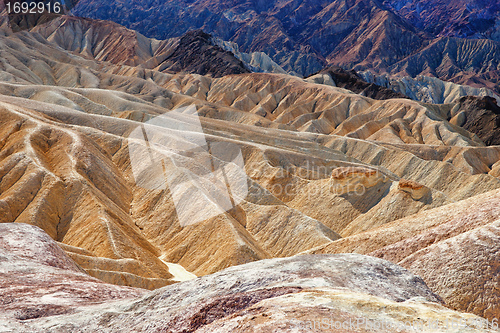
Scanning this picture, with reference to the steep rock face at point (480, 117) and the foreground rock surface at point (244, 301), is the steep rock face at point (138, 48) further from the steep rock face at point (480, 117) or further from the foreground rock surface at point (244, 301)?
the foreground rock surface at point (244, 301)

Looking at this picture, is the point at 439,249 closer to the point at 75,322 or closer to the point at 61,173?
the point at 75,322

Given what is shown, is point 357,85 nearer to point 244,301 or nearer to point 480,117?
point 480,117

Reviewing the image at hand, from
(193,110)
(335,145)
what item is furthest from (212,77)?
(335,145)

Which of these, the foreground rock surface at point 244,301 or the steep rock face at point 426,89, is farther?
the steep rock face at point 426,89

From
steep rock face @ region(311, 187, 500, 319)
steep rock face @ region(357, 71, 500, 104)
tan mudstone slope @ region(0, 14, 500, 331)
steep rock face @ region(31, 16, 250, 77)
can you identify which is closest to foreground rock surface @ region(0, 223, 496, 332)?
tan mudstone slope @ region(0, 14, 500, 331)

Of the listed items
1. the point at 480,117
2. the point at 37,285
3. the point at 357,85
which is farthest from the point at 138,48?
the point at 37,285

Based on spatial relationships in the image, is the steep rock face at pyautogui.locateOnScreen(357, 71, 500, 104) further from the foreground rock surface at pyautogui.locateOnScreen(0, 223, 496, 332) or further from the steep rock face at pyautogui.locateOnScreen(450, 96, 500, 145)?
the foreground rock surface at pyautogui.locateOnScreen(0, 223, 496, 332)

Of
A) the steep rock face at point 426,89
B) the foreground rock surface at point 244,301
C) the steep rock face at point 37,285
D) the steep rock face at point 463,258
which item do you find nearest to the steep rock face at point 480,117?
the steep rock face at point 426,89
